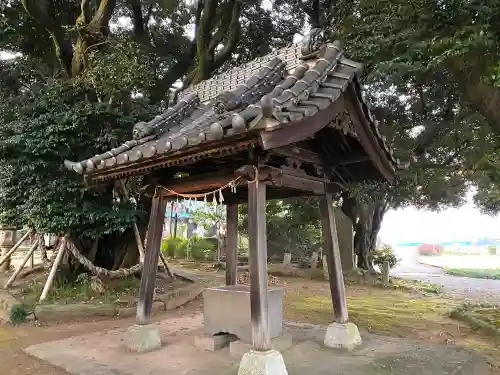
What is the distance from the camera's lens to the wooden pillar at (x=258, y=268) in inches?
186

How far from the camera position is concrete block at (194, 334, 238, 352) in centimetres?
603

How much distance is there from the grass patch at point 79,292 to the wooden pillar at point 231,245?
4171 mm

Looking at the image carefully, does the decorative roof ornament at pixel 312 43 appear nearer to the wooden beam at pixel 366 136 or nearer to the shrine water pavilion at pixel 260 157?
the shrine water pavilion at pixel 260 157

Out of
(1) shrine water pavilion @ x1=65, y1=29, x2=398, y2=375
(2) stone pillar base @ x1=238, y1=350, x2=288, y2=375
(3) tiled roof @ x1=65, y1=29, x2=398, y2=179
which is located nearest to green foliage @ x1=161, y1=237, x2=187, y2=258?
(1) shrine water pavilion @ x1=65, y1=29, x2=398, y2=375

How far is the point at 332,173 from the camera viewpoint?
664cm

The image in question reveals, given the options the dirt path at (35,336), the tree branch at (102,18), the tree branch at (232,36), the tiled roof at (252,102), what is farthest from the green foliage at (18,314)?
the tree branch at (232,36)

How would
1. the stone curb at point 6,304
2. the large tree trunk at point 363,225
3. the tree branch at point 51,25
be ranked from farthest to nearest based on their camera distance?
the large tree trunk at point 363,225 → the tree branch at point 51,25 → the stone curb at point 6,304

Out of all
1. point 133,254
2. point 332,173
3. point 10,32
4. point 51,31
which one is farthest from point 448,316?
point 10,32

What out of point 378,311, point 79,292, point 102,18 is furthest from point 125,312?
point 102,18

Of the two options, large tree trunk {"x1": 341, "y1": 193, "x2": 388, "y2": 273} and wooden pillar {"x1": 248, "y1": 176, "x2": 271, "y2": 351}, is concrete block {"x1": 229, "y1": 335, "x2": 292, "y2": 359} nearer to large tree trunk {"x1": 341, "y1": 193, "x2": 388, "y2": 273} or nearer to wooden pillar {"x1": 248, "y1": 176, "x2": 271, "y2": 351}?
wooden pillar {"x1": 248, "y1": 176, "x2": 271, "y2": 351}

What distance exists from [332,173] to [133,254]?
7252mm

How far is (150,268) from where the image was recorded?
6238 mm

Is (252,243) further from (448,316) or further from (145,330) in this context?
(448,316)

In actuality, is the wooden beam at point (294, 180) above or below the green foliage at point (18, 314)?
above
